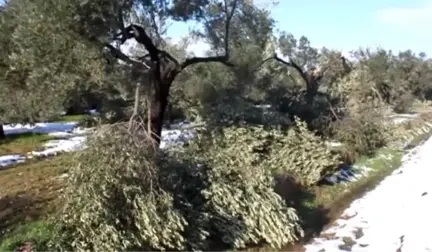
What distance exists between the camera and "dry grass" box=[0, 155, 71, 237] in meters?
9.31

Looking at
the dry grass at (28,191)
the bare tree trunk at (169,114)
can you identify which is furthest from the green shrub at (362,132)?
the dry grass at (28,191)

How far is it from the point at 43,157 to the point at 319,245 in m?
10.5

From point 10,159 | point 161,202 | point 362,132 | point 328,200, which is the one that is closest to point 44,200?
point 161,202

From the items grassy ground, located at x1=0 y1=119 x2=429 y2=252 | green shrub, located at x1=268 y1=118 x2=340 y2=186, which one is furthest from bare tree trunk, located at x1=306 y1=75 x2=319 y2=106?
green shrub, located at x1=268 y1=118 x2=340 y2=186

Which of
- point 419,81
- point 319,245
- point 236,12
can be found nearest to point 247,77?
point 236,12

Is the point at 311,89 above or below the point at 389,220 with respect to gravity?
above

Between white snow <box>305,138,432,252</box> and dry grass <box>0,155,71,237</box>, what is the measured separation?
548 centimetres

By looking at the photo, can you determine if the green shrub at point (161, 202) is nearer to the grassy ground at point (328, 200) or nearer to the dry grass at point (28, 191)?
the grassy ground at point (328, 200)

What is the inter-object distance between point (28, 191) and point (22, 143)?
10.5m

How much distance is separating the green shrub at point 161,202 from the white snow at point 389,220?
1.39m

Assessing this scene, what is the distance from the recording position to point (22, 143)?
21203 millimetres

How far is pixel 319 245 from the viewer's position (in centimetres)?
1053

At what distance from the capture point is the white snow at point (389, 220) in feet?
34.9

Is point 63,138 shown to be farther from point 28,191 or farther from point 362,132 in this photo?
point 362,132
